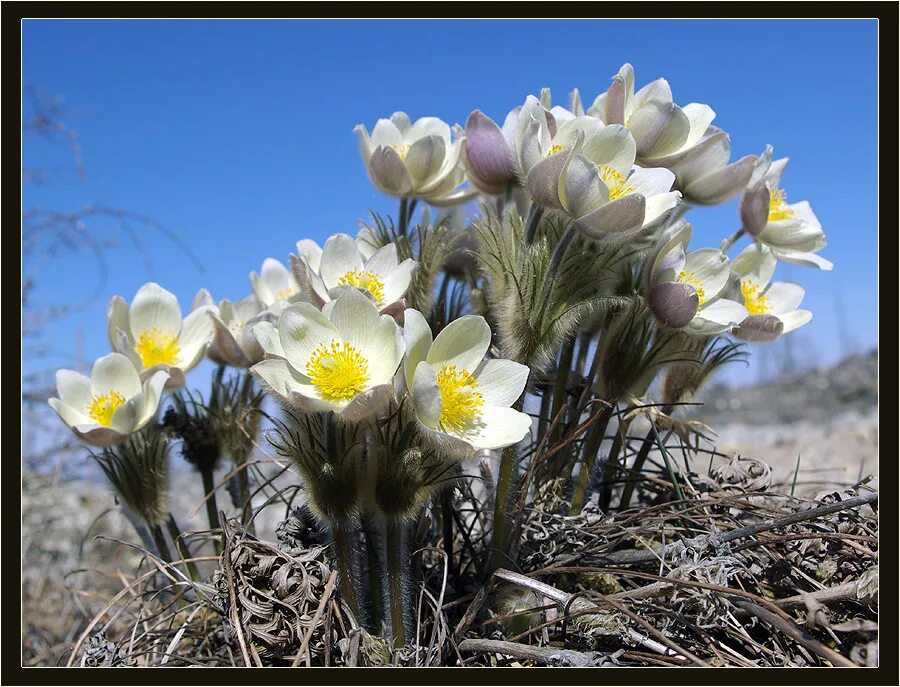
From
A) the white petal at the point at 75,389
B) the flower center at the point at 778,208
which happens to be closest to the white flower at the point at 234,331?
the white petal at the point at 75,389

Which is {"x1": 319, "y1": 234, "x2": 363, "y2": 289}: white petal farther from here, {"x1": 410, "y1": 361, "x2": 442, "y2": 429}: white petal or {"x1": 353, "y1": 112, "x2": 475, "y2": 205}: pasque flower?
{"x1": 410, "y1": 361, "x2": 442, "y2": 429}: white petal

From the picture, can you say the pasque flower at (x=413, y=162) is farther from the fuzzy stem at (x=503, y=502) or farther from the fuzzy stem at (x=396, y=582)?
the fuzzy stem at (x=396, y=582)

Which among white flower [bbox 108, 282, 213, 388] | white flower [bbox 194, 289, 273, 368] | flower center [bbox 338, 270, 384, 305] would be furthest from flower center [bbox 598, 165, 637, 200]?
white flower [bbox 108, 282, 213, 388]

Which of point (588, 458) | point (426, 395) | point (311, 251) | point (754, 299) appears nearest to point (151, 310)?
point (311, 251)

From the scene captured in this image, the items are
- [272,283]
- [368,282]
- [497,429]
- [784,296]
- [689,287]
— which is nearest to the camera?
[497,429]

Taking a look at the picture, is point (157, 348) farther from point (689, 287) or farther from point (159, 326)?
point (689, 287)
